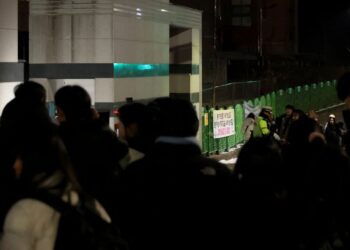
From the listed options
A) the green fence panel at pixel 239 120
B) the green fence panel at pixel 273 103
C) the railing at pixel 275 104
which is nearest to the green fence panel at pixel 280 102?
the railing at pixel 275 104

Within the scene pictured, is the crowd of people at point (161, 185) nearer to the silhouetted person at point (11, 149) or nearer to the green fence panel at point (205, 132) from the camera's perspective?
the silhouetted person at point (11, 149)

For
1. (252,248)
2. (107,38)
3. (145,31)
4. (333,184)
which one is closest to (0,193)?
(252,248)

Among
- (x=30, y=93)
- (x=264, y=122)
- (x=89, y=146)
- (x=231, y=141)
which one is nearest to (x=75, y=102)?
(x=89, y=146)

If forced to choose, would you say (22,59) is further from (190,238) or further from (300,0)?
(300,0)

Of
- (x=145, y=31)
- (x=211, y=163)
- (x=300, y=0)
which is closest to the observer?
(x=211, y=163)

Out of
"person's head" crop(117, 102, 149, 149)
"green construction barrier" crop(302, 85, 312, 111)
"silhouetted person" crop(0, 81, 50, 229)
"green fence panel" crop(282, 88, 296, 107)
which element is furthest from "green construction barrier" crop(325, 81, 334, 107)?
"silhouetted person" crop(0, 81, 50, 229)

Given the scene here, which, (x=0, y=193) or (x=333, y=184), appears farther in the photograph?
(x=333, y=184)

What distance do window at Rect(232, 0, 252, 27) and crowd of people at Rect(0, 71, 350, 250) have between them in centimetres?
4242

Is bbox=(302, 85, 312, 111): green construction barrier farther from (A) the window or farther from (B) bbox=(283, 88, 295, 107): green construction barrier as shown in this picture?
(A) the window

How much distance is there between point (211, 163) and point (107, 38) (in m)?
10.2

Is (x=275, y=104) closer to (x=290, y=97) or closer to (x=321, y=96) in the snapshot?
(x=290, y=97)

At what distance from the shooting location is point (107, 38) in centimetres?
1359

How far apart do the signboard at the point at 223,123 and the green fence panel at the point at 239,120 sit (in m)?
0.34

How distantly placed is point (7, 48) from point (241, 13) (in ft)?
123
